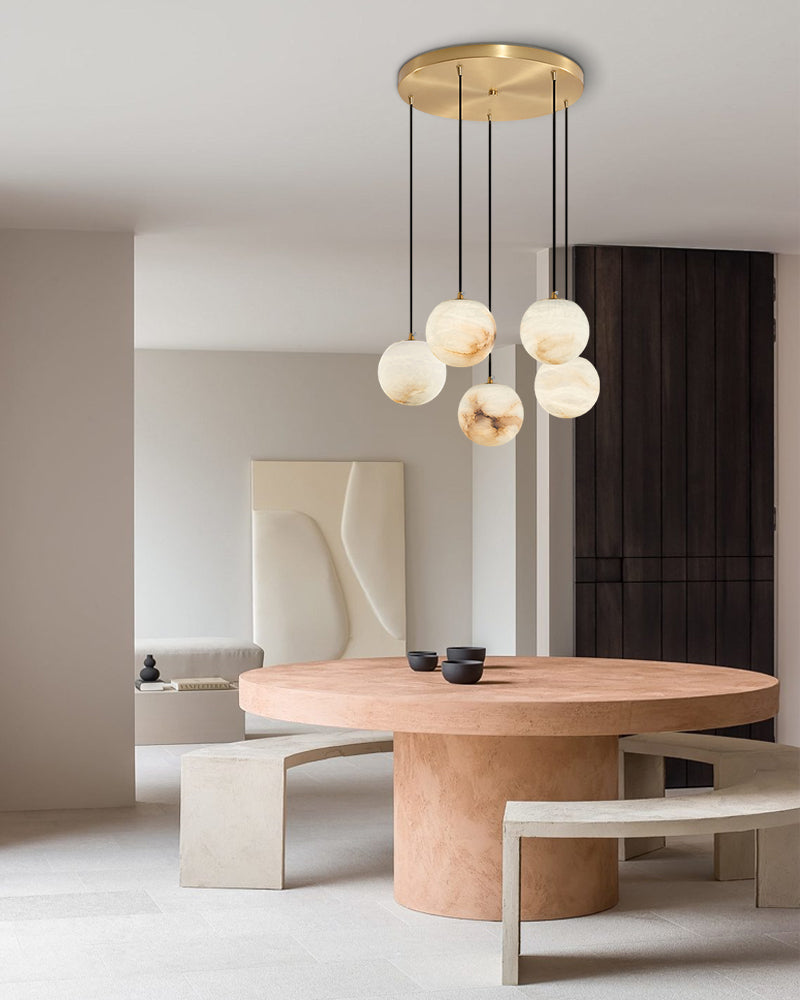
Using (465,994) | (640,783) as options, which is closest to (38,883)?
(465,994)

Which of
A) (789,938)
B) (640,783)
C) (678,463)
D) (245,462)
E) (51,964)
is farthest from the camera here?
(245,462)

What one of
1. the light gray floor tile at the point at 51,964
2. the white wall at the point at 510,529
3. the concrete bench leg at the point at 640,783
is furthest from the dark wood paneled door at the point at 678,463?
the white wall at the point at 510,529

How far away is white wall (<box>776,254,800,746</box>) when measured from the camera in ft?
20.0

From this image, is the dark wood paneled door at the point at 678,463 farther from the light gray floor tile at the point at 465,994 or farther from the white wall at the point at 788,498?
the light gray floor tile at the point at 465,994

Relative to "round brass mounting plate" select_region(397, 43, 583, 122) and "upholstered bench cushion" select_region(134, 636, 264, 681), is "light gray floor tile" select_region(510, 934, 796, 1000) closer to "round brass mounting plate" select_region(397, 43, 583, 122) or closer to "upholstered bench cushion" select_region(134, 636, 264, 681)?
"round brass mounting plate" select_region(397, 43, 583, 122)

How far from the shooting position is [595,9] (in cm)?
322

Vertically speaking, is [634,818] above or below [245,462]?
below

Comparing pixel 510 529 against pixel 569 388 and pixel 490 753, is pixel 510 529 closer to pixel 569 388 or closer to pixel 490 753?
pixel 569 388

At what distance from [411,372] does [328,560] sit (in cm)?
599

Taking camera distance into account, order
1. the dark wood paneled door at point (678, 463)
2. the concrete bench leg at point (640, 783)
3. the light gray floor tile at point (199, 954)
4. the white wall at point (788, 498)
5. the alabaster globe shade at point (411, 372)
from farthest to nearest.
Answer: the white wall at point (788, 498)
the dark wood paneled door at point (678, 463)
the concrete bench leg at point (640, 783)
the alabaster globe shade at point (411, 372)
the light gray floor tile at point (199, 954)

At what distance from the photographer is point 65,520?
5562mm

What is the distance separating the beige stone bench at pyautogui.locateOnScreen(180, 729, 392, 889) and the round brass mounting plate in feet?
7.03

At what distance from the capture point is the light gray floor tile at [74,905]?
12.8 ft

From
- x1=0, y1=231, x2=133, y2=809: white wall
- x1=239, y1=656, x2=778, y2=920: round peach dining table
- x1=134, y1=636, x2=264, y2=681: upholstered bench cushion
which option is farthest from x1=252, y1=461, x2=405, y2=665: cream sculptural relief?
x1=239, y1=656, x2=778, y2=920: round peach dining table
